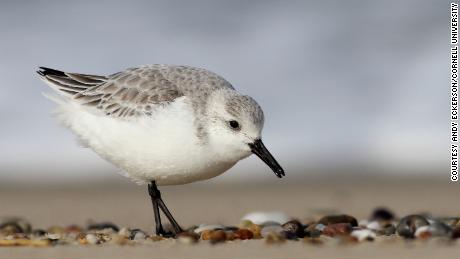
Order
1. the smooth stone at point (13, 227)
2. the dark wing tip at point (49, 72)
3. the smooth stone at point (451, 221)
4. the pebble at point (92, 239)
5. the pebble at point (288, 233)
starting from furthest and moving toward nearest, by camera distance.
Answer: the dark wing tip at point (49, 72) → the smooth stone at point (13, 227) → the smooth stone at point (451, 221) → the pebble at point (92, 239) → the pebble at point (288, 233)

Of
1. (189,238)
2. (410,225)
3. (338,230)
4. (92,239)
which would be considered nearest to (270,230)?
(338,230)

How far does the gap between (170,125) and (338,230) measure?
1.41m

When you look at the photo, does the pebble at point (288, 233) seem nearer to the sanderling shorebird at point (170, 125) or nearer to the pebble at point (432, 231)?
the pebble at point (432, 231)

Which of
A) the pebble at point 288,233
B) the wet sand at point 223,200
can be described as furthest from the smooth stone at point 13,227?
the wet sand at point 223,200

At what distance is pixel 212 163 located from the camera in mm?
6539

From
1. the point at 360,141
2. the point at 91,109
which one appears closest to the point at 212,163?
the point at 91,109

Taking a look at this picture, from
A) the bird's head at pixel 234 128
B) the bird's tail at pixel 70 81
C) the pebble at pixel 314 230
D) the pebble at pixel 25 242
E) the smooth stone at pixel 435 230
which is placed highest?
the bird's tail at pixel 70 81

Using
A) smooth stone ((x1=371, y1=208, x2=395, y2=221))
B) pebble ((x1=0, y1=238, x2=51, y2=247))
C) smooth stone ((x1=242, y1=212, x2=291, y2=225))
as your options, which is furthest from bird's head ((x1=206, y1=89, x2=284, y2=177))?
smooth stone ((x1=371, y1=208, x2=395, y2=221))

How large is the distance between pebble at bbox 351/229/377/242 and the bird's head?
0.91 meters

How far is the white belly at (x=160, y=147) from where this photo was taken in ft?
21.3

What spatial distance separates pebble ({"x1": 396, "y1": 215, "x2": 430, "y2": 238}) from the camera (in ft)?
20.8

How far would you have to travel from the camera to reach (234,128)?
654cm

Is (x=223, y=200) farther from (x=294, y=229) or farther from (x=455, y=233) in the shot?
(x=455, y=233)

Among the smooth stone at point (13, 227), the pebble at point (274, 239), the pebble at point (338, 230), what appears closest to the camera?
the pebble at point (274, 239)
